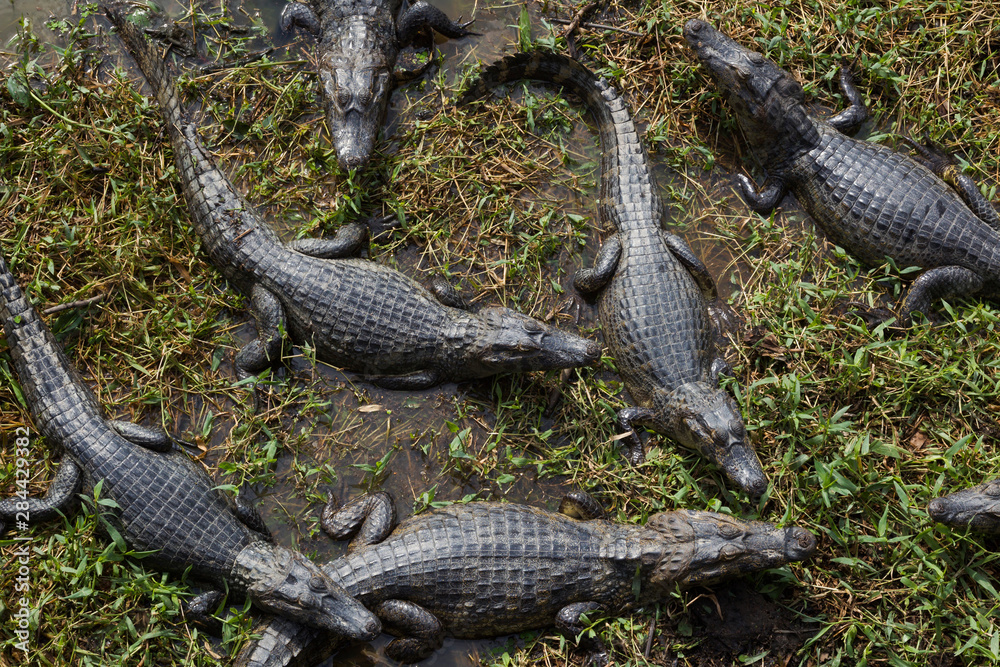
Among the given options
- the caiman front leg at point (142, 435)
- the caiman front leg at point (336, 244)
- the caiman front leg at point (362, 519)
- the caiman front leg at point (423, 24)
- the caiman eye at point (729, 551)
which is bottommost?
the caiman eye at point (729, 551)

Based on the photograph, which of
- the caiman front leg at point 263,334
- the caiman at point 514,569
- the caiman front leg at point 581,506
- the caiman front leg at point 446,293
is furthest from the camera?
the caiman front leg at point 446,293

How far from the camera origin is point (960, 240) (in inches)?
188

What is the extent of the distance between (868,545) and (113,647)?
166 inches

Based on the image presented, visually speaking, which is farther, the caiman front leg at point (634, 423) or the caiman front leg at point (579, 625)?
the caiman front leg at point (634, 423)

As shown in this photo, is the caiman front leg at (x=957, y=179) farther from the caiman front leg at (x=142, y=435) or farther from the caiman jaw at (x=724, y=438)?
the caiman front leg at (x=142, y=435)

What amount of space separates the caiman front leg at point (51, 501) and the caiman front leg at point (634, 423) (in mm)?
3017

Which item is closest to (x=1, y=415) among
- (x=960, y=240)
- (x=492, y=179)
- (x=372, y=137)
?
(x=372, y=137)

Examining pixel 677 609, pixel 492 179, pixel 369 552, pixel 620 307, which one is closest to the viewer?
pixel 369 552

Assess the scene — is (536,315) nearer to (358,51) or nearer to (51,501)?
(358,51)

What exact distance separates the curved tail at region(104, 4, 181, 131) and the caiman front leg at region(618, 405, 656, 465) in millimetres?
3232

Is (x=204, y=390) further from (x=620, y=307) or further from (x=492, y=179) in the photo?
(x=620, y=307)

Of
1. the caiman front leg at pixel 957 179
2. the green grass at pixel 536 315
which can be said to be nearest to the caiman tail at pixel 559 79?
the green grass at pixel 536 315

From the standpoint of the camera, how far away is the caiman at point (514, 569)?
4105mm

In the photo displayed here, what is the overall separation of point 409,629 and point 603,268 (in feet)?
7.57
